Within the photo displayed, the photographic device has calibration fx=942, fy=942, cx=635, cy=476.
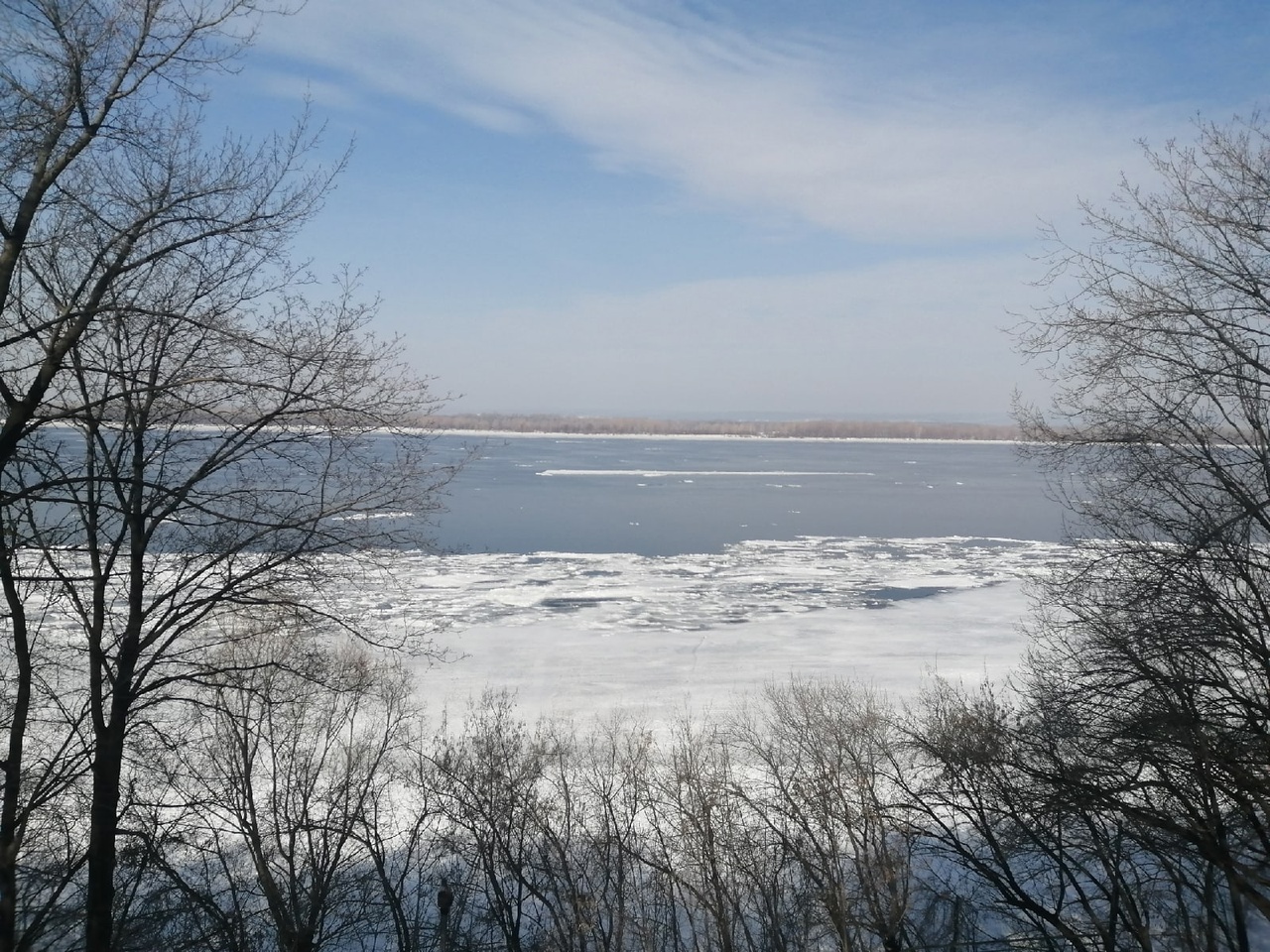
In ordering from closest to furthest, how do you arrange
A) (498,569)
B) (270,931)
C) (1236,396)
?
1. (1236,396)
2. (270,931)
3. (498,569)

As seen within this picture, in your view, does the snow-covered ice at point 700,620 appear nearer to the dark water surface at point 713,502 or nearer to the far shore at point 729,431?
the dark water surface at point 713,502

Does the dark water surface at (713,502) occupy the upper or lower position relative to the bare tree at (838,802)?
upper

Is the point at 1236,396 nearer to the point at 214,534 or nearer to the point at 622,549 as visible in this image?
the point at 214,534

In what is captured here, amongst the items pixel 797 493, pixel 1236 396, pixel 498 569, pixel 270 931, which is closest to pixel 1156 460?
pixel 1236 396

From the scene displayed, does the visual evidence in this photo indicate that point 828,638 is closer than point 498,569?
Yes

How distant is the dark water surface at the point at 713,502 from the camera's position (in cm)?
3278

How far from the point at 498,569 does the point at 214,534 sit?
1887cm

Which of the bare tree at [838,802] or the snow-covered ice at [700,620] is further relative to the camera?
the snow-covered ice at [700,620]

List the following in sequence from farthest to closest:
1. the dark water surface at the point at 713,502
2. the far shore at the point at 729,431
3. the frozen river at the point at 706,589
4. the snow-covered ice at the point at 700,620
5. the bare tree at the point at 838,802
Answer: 1. the far shore at the point at 729,431
2. the dark water surface at the point at 713,502
3. the frozen river at the point at 706,589
4. the snow-covered ice at the point at 700,620
5. the bare tree at the point at 838,802

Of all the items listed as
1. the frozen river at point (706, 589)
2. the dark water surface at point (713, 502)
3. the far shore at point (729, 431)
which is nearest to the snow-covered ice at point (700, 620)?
the frozen river at point (706, 589)

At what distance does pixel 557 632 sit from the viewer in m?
20.1

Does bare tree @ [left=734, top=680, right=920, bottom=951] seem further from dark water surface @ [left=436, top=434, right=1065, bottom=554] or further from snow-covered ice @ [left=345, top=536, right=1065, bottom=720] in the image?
dark water surface @ [left=436, top=434, right=1065, bottom=554]

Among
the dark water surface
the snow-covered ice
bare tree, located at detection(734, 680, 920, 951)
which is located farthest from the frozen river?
bare tree, located at detection(734, 680, 920, 951)

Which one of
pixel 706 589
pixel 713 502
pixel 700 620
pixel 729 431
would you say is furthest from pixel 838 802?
pixel 729 431
